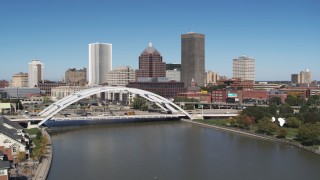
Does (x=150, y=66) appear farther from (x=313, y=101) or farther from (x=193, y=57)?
(x=313, y=101)

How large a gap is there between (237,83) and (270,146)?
56998mm

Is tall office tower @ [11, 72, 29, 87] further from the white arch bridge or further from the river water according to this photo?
the river water

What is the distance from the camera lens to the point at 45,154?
23781mm

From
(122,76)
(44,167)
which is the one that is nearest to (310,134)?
(44,167)

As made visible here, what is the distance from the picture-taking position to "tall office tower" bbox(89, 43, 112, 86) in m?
139

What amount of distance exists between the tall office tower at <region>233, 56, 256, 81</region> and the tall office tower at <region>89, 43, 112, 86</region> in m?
46.5

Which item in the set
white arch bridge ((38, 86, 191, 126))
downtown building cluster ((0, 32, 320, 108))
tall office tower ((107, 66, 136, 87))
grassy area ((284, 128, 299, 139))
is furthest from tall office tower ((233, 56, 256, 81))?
grassy area ((284, 128, 299, 139))

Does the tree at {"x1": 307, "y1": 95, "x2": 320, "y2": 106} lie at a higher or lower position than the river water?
higher

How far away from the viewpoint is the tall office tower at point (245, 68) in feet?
368

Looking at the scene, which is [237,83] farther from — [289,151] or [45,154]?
[45,154]

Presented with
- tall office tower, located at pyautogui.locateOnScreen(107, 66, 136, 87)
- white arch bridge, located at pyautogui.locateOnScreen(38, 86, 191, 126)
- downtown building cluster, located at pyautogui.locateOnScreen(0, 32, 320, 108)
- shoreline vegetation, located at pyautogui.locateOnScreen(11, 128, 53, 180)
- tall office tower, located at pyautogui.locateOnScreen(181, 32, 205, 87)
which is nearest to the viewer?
shoreline vegetation, located at pyautogui.locateOnScreen(11, 128, 53, 180)

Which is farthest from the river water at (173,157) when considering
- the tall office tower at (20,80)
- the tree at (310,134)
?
the tall office tower at (20,80)

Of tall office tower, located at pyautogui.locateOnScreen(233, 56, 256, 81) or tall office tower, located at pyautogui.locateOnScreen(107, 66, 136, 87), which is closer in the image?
tall office tower, located at pyautogui.locateOnScreen(107, 66, 136, 87)

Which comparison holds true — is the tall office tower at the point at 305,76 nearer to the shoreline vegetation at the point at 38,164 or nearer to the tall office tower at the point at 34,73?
the tall office tower at the point at 34,73
